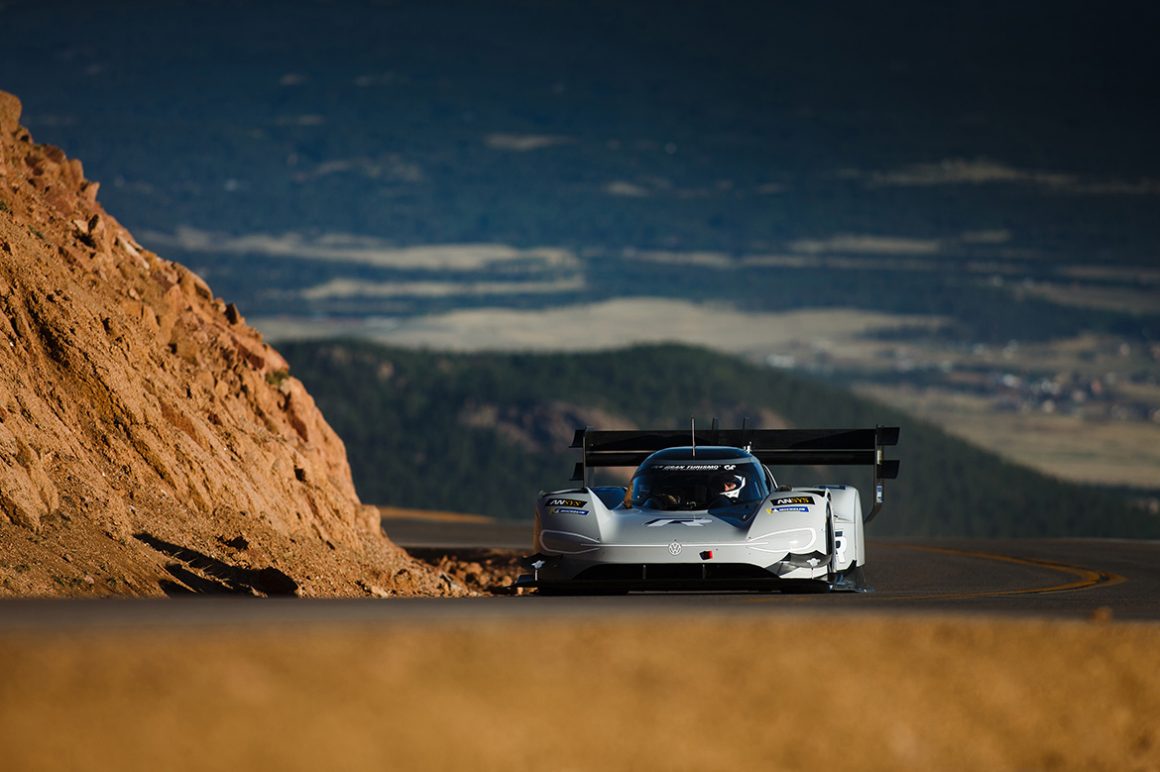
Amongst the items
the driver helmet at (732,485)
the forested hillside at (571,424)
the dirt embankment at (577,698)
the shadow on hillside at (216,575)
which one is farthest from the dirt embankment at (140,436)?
the forested hillside at (571,424)

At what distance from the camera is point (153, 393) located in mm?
22797

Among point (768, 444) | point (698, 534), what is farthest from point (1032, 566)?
point (698, 534)

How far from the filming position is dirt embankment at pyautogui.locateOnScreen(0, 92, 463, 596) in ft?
59.1

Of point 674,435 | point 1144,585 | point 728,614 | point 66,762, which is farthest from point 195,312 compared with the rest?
point 66,762

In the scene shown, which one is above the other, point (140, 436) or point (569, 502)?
point (140, 436)

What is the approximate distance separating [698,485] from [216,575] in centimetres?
545

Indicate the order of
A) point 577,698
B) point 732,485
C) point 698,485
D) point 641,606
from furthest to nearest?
point 698,485
point 732,485
point 641,606
point 577,698

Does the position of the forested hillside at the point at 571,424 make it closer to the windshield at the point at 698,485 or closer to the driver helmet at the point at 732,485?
the windshield at the point at 698,485

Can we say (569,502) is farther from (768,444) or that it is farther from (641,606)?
(768,444)

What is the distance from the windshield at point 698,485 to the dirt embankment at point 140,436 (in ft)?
13.3

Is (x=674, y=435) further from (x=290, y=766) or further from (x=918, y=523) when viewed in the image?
(x=918, y=523)

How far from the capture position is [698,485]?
19422mm

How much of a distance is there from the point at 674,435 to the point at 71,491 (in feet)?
25.0

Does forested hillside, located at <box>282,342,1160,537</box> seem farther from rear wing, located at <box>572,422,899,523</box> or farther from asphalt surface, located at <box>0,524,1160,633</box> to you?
rear wing, located at <box>572,422,899,523</box>
